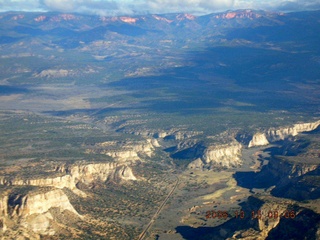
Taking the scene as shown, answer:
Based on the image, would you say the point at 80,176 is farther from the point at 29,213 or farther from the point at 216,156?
the point at 216,156

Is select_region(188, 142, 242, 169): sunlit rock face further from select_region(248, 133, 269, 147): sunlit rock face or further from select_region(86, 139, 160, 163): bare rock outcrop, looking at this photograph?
select_region(248, 133, 269, 147): sunlit rock face

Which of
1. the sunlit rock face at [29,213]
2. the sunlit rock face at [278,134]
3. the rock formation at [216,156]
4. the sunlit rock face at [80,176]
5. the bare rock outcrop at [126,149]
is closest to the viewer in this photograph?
the sunlit rock face at [29,213]

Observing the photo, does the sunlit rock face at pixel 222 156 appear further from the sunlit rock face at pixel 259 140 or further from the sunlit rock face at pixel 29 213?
the sunlit rock face at pixel 29 213

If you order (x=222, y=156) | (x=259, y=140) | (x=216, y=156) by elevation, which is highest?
(x=216, y=156)

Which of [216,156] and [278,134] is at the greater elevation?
[216,156]

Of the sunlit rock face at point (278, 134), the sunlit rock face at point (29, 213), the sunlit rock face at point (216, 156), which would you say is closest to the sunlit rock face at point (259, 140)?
the sunlit rock face at point (278, 134)

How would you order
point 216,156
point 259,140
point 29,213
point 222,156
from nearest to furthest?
point 29,213, point 216,156, point 222,156, point 259,140

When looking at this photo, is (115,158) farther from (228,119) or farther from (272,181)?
(228,119)

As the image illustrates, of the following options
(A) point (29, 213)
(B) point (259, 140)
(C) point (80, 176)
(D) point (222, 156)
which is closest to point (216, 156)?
(D) point (222, 156)
